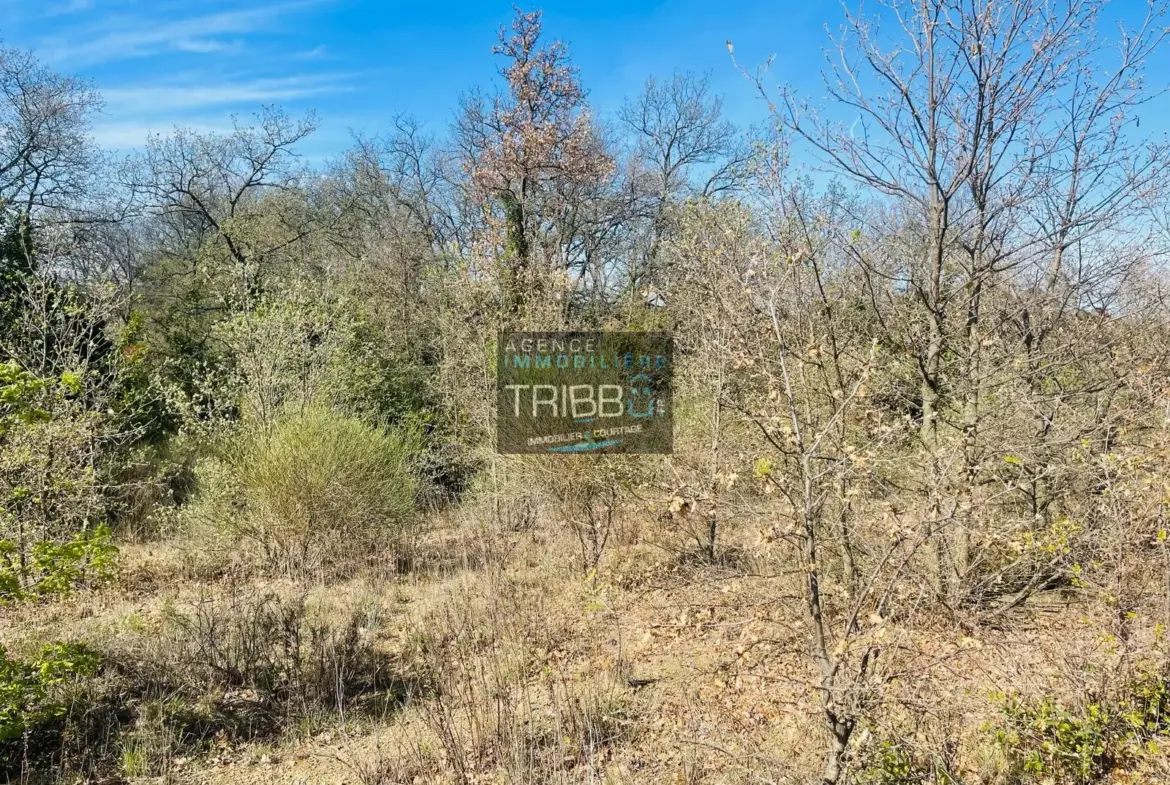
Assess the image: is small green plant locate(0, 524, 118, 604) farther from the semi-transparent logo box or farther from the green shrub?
the semi-transparent logo box

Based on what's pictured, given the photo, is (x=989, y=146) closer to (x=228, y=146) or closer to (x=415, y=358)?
(x=415, y=358)

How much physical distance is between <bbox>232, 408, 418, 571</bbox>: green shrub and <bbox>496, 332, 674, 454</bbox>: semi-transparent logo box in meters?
1.55

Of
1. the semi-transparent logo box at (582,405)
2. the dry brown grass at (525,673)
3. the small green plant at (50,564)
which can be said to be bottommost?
the dry brown grass at (525,673)

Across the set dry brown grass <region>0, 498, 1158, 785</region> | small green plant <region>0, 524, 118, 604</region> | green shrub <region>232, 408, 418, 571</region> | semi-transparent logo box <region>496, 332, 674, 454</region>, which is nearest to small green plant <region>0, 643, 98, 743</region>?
small green plant <region>0, 524, 118, 604</region>

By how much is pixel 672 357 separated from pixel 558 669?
4928 mm

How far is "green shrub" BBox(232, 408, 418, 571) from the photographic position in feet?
22.9

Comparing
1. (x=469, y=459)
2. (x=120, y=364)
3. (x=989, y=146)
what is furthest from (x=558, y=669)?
(x=120, y=364)

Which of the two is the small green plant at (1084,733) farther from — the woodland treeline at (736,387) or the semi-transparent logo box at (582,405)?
the semi-transparent logo box at (582,405)

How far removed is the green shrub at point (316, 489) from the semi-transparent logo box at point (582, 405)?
1552mm

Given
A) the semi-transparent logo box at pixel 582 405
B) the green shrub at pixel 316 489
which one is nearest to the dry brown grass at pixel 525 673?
the green shrub at pixel 316 489

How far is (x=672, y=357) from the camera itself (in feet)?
29.1

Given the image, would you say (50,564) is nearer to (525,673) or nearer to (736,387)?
(525,673)

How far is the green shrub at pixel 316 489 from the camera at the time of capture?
6.97 metres

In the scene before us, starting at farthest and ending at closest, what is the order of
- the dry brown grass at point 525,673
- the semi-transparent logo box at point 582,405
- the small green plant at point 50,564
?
the semi-transparent logo box at point 582,405 → the dry brown grass at point 525,673 → the small green plant at point 50,564
